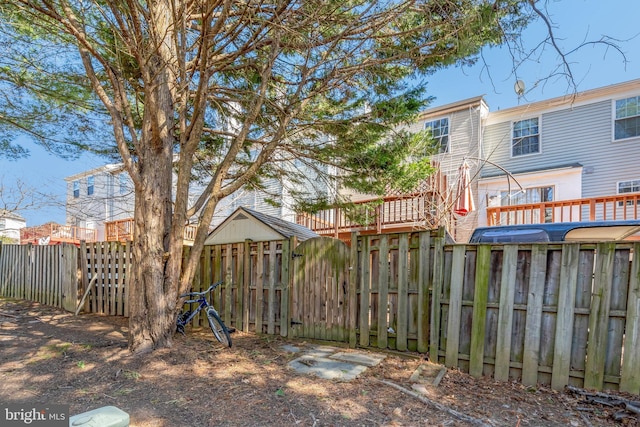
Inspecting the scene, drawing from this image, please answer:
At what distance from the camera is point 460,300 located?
3.73m

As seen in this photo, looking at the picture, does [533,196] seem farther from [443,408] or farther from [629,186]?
[443,408]

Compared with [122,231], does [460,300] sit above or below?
above

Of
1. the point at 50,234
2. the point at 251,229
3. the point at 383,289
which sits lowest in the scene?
the point at 50,234

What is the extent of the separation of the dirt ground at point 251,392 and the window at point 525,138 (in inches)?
405

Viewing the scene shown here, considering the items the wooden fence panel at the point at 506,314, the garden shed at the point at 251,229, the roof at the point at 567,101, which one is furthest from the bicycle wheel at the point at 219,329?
the roof at the point at 567,101

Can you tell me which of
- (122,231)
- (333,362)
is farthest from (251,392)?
(122,231)

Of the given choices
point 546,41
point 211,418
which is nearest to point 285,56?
point 546,41

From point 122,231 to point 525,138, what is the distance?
16.9 meters

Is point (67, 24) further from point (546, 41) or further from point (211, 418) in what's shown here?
point (546, 41)

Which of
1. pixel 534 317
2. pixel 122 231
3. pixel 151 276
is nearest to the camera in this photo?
pixel 534 317

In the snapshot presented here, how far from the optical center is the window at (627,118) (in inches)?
382

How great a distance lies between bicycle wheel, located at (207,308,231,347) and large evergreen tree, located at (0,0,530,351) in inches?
25.3

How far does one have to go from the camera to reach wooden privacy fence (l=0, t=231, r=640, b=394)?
303cm

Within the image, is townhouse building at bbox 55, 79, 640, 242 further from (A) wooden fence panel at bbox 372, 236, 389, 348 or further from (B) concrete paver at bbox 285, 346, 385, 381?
(B) concrete paver at bbox 285, 346, 385, 381
